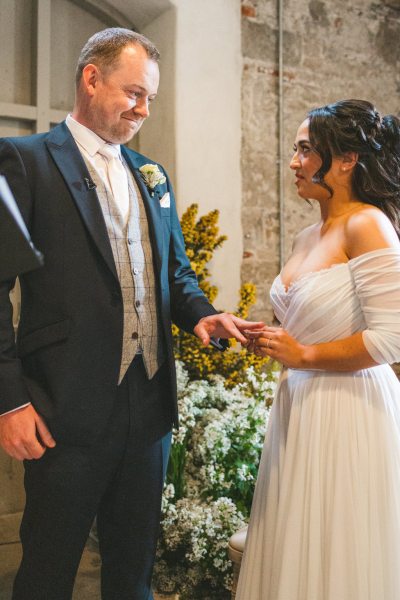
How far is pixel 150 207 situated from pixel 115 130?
0.26 meters

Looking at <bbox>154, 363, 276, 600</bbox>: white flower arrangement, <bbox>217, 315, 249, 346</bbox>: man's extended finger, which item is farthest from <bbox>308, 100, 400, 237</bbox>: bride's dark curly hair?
<bbox>154, 363, 276, 600</bbox>: white flower arrangement

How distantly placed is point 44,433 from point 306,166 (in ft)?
3.94

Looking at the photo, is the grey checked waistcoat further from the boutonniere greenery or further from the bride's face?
the bride's face

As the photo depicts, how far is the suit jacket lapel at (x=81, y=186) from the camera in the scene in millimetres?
2002

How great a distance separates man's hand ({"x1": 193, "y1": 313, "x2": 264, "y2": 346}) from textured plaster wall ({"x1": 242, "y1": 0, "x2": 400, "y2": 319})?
2.22m

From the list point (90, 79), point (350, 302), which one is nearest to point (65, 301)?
point (90, 79)

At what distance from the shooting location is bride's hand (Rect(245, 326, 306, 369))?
2.13 metres

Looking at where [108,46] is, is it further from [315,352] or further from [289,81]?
[289,81]

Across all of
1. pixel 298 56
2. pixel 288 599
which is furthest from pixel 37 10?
pixel 288 599

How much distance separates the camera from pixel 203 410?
361cm

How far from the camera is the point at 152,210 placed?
7.23 ft

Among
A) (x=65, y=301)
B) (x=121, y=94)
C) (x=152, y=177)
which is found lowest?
(x=65, y=301)

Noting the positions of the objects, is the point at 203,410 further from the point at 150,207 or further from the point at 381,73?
the point at 381,73

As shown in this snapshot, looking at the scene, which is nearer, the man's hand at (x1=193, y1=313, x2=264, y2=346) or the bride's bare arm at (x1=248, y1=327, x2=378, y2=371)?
the bride's bare arm at (x1=248, y1=327, x2=378, y2=371)
